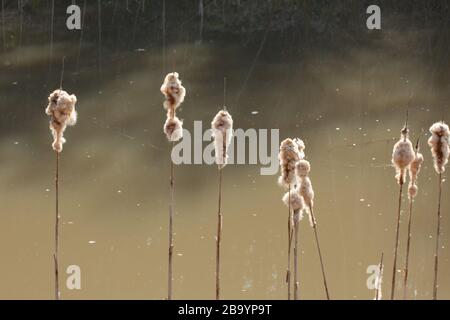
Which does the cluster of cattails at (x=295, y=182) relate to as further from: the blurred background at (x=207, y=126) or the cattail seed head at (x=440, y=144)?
the blurred background at (x=207, y=126)

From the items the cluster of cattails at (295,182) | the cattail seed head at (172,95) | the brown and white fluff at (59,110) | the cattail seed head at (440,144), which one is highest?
the cattail seed head at (172,95)

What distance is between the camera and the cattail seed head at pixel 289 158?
1.86 m

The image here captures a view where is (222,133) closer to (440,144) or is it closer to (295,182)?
(295,182)

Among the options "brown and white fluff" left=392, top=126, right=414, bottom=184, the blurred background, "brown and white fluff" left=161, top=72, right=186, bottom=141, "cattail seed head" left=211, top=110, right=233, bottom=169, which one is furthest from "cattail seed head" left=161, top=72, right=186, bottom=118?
the blurred background

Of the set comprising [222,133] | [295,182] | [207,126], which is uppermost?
[207,126]

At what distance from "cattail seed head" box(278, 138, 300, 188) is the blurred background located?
2164mm

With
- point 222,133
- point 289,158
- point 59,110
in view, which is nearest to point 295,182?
point 289,158

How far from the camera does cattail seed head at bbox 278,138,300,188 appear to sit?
6.11 ft

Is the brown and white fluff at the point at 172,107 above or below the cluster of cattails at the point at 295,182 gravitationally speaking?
above

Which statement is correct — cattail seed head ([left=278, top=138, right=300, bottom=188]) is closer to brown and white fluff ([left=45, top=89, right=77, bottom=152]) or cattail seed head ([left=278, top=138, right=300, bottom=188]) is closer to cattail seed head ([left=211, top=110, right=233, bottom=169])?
cattail seed head ([left=211, top=110, right=233, bottom=169])

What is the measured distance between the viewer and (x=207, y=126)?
691 centimetres

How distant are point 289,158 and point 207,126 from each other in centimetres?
506

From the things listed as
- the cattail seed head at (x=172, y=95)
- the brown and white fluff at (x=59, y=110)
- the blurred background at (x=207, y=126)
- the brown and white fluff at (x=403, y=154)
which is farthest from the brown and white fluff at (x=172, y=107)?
the blurred background at (x=207, y=126)

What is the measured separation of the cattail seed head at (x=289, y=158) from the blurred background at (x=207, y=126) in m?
2.16
